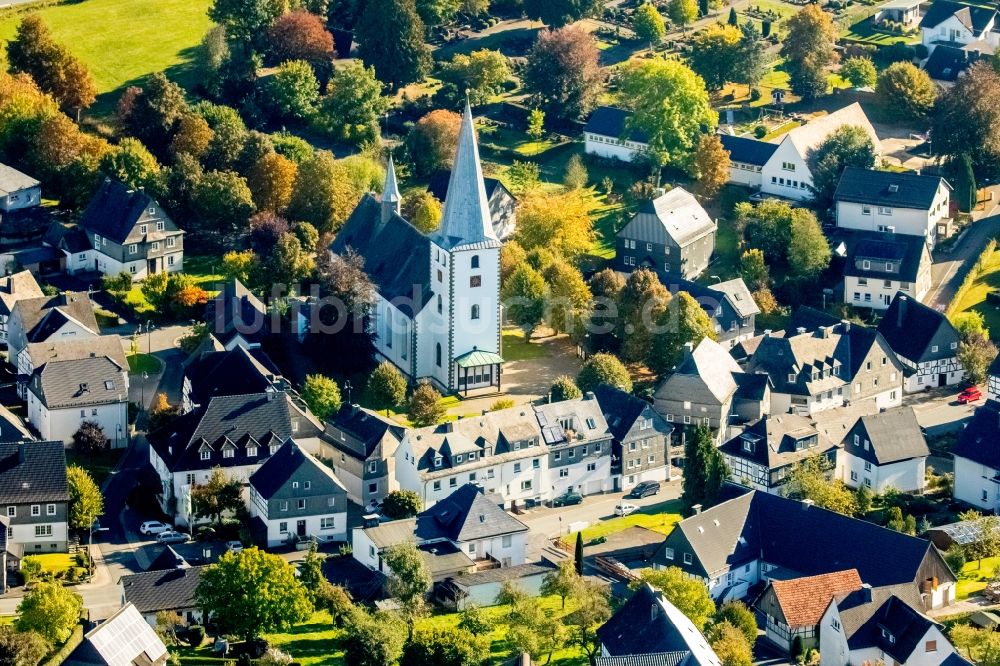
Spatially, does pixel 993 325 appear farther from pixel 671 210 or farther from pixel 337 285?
pixel 337 285

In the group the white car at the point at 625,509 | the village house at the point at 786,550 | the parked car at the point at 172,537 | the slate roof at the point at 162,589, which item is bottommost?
the white car at the point at 625,509

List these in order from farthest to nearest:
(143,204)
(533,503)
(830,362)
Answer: (143,204) < (830,362) < (533,503)

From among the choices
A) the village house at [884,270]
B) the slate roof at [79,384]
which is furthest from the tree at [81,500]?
the village house at [884,270]

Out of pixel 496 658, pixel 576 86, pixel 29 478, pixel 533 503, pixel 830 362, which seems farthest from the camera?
pixel 576 86

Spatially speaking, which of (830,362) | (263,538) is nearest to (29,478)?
(263,538)

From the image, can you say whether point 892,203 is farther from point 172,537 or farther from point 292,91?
point 172,537

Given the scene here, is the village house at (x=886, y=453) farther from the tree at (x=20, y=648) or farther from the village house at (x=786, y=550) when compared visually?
the tree at (x=20, y=648)

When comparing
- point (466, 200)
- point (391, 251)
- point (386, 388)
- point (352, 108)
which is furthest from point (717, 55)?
point (386, 388)
